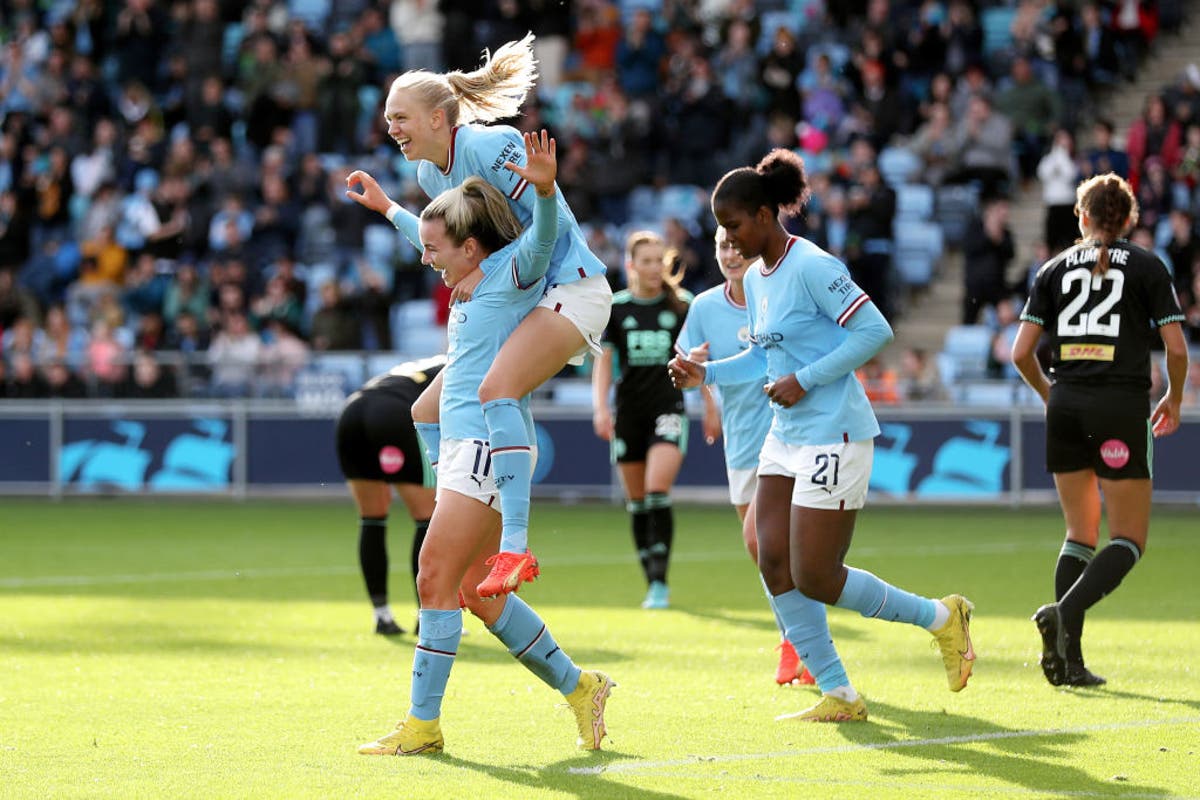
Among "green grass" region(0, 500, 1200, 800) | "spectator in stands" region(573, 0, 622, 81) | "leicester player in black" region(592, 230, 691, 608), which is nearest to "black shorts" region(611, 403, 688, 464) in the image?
"leicester player in black" region(592, 230, 691, 608)

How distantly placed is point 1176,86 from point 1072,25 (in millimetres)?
1681

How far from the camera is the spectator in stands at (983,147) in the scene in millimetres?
22281

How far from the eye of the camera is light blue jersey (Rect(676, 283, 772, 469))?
32.0 ft

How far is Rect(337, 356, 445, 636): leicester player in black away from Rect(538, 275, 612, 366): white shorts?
12.6 feet

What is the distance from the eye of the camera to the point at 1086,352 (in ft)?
28.1

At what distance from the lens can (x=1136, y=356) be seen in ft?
28.0

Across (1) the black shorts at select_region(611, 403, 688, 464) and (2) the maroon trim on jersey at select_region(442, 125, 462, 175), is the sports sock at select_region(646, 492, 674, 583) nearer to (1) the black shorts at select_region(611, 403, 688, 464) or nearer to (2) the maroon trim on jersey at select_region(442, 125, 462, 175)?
(1) the black shorts at select_region(611, 403, 688, 464)

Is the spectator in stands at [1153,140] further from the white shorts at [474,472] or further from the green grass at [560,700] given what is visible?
the white shorts at [474,472]

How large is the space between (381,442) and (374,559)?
69 centimetres

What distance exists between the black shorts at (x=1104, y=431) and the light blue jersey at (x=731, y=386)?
163 cm

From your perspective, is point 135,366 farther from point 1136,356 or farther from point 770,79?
point 1136,356

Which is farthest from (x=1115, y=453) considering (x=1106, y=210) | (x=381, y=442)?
(x=381, y=442)

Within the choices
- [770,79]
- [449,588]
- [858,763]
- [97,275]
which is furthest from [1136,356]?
[97,275]

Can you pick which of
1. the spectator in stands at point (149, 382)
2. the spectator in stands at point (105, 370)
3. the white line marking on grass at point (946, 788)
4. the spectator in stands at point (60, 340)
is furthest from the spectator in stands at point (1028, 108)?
the white line marking on grass at point (946, 788)
